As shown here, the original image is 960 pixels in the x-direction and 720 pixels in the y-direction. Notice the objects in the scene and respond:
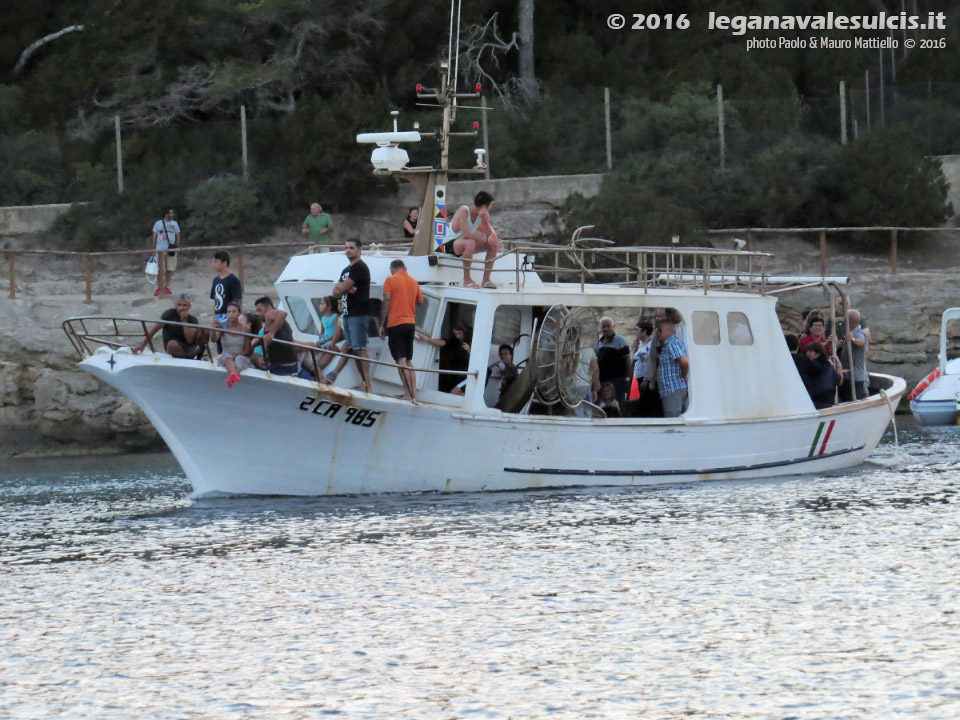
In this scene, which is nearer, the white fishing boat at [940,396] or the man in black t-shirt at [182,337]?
the man in black t-shirt at [182,337]

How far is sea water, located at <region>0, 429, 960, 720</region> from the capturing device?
374 inches

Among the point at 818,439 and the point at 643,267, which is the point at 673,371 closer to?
the point at 643,267

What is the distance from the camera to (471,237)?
1667cm

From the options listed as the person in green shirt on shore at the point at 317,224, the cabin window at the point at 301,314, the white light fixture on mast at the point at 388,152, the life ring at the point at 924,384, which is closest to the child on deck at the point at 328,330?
the cabin window at the point at 301,314

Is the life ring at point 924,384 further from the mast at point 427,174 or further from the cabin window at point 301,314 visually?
the cabin window at point 301,314

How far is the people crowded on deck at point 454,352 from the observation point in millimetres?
16297

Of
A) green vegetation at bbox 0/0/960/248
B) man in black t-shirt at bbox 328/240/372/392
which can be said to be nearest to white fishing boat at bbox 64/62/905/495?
man in black t-shirt at bbox 328/240/372/392

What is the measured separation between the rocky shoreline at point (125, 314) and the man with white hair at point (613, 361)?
8.26m

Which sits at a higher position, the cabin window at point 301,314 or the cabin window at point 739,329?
the cabin window at point 301,314

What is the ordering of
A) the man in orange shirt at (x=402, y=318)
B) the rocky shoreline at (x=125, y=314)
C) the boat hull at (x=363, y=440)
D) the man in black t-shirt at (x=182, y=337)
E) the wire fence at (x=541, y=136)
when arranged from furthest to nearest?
the wire fence at (x=541, y=136)
the rocky shoreline at (x=125, y=314)
the man in orange shirt at (x=402, y=318)
the man in black t-shirt at (x=182, y=337)
the boat hull at (x=363, y=440)

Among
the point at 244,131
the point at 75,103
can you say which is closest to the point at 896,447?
the point at 244,131

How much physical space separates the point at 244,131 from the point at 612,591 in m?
23.1

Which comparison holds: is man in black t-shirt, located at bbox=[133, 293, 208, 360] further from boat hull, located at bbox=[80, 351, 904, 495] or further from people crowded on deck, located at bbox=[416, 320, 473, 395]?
people crowded on deck, located at bbox=[416, 320, 473, 395]

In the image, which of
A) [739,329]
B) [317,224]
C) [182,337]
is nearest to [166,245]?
[317,224]
